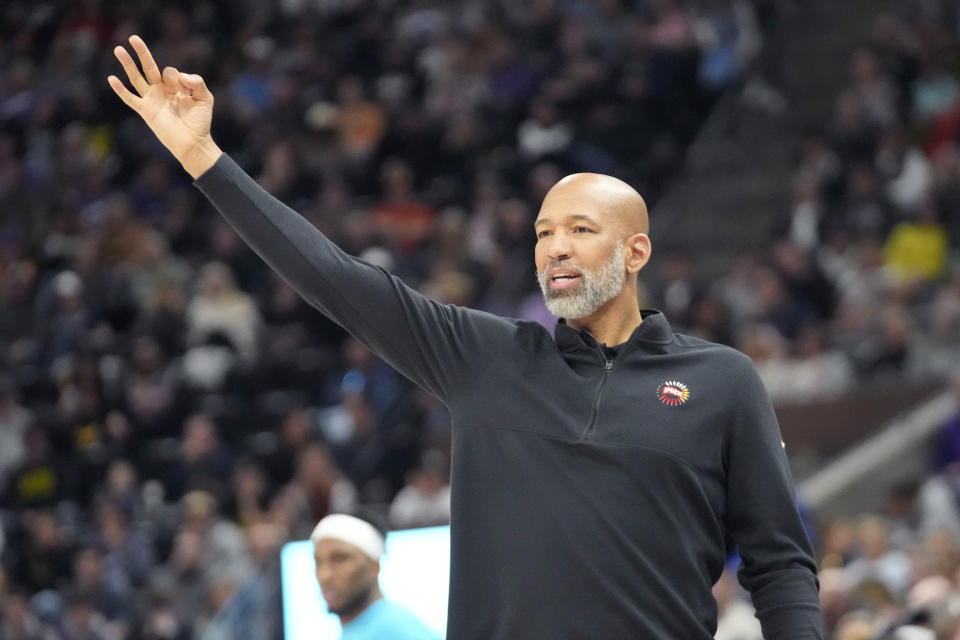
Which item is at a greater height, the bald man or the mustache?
the mustache

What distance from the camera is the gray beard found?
3.35 metres

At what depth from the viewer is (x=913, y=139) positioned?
14664mm

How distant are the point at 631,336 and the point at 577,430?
30 centimetres

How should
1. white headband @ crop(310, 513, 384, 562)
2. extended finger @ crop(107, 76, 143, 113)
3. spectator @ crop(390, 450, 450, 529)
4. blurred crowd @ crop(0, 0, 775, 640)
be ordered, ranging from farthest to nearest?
blurred crowd @ crop(0, 0, 775, 640)
spectator @ crop(390, 450, 450, 529)
white headband @ crop(310, 513, 384, 562)
extended finger @ crop(107, 76, 143, 113)

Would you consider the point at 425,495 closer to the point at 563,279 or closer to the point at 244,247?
the point at 244,247

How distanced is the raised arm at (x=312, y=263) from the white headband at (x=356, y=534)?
2.42m

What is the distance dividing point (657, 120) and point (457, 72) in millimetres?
2350

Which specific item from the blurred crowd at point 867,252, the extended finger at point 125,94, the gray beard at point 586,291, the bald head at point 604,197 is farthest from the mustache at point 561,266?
the blurred crowd at point 867,252

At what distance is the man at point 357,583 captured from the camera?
17.2ft

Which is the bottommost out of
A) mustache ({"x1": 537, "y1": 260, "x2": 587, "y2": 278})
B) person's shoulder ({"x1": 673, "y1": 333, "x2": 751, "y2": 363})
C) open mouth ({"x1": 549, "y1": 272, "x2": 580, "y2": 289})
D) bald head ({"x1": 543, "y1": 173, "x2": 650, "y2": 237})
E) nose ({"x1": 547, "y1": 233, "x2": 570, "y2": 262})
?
person's shoulder ({"x1": 673, "y1": 333, "x2": 751, "y2": 363})

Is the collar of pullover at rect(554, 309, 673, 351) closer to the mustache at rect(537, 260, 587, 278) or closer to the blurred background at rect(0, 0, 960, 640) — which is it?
the mustache at rect(537, 260, 587, 278)

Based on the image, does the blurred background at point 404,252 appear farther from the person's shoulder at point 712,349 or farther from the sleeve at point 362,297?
the sleeve at point 362,297

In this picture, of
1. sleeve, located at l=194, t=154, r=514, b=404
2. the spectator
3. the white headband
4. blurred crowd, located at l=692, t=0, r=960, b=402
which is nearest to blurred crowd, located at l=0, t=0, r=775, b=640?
the spectator

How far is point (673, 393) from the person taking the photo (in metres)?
3.27
